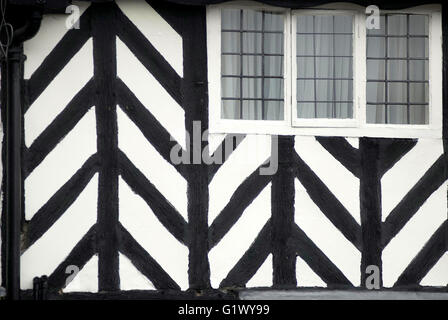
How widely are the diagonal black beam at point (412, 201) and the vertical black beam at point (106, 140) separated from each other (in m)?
2.32

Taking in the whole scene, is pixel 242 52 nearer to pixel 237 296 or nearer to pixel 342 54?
pixel 342 54

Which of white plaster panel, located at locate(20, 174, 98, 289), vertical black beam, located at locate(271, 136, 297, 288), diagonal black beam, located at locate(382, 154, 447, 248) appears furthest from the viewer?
diagonal black beam, located at locate(382, 154, 447, 248)

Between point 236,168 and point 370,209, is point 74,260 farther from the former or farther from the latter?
point 370,209

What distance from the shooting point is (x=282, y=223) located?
29.7ft

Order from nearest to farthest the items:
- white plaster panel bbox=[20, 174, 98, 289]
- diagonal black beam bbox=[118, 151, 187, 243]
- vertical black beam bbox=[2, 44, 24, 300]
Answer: vertical black beam bbox=[2, 44, 24, 300]
white plaster panel bbox=[20, 174, 98, 289]
diagonal black beam bbox=[118, 151, 187, 243]

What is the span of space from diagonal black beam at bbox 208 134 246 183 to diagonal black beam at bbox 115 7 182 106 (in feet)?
1.65

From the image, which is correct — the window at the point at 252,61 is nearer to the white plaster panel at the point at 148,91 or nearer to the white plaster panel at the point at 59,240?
the white plaster panel at the point at 148,91

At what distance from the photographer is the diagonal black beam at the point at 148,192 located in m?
8.95

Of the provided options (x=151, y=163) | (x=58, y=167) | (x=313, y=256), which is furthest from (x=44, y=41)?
(x=313, y=256)

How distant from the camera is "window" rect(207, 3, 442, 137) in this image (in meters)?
9.21

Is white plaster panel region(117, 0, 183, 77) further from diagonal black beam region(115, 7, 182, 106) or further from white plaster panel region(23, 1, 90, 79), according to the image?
white plaster panel region(23, 1, 90, 79)

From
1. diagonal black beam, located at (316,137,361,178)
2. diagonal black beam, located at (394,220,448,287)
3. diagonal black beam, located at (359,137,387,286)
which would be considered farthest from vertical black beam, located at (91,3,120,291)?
diagonal black beam, located at (394,220,448,287)

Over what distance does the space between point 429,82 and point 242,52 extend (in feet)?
5.43

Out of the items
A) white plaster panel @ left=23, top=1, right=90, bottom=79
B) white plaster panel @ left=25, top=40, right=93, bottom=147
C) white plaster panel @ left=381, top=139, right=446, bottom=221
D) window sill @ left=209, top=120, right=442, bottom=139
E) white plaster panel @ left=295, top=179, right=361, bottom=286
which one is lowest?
white plaster panel @ left=295, top=179, right=361, bottom=286
